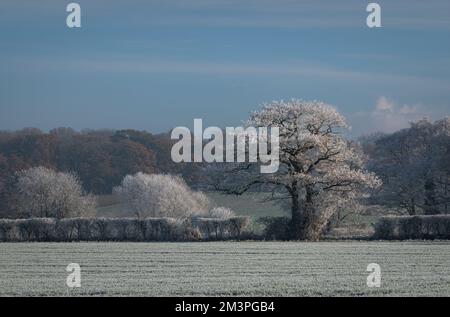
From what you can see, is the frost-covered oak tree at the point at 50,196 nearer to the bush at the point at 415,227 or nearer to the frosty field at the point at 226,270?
the frosty field at the point at 226,270

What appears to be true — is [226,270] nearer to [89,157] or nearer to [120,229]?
[120,229]

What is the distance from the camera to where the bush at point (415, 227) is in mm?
43469

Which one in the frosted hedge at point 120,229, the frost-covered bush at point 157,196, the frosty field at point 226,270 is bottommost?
the frosty field at point 226,270

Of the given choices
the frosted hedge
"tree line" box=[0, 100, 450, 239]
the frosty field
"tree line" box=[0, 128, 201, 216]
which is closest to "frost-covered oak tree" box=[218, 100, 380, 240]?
"tree line" box=[0, 100, 450, 239]

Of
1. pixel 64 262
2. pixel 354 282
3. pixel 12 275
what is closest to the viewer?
pixel 354 282

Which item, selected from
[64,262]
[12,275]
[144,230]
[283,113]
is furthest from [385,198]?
[12,275]

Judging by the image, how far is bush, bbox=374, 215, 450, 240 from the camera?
43.5 metres

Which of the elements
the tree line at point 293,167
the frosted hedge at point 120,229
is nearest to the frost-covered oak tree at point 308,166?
the tree line at point 293,167

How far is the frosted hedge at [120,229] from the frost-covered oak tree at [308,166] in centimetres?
301

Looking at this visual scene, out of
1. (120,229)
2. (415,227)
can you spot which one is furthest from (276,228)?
(120,229)

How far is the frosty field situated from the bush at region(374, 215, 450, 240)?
7.90m
